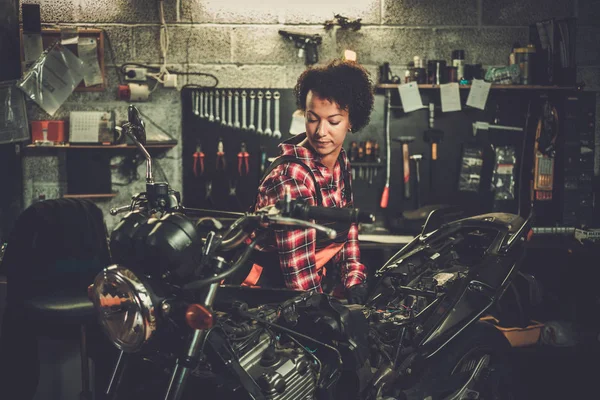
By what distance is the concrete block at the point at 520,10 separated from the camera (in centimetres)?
450

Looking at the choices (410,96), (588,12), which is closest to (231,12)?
(410,96)

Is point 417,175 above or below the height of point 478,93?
below

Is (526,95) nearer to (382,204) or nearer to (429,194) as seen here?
(429,194)

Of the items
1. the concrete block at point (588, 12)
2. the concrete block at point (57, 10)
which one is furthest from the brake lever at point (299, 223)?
the concrete block at point (588, 12)

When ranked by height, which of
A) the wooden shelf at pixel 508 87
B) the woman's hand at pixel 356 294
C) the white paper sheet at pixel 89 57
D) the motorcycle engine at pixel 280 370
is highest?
the white paper sheet at pixel 89 57

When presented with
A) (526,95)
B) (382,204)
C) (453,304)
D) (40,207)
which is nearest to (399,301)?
(453,304)

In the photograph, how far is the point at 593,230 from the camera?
4.07 metres

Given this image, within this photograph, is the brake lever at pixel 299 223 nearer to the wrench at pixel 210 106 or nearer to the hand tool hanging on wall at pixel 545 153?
the wrench at pixel 210 106

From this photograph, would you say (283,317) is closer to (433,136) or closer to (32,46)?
(433,136)

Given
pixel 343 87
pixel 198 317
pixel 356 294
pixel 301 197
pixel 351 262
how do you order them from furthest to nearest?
1. pixel 351 262
2. pixel 343 87
3. pixel 356 294
4. pixel 301 197
5. pixel 198 317

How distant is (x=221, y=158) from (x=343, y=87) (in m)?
2.12

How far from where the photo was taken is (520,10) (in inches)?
178

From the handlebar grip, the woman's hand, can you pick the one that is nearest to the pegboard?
the woman's hand

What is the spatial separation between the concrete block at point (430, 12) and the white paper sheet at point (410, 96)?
1.60 feet
